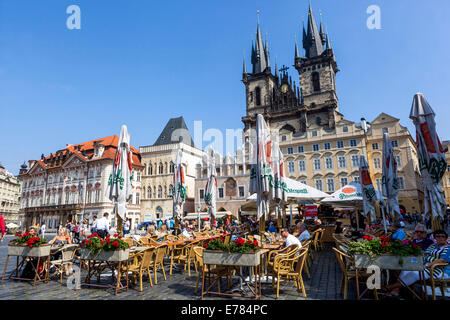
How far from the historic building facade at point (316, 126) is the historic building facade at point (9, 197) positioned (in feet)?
232

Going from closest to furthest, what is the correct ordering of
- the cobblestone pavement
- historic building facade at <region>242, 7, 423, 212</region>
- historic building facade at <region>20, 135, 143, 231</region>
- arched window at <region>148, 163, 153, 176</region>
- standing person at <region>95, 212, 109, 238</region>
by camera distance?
the cobblestone pavement → standing person at <region>95, 212, 109, 238</region> → historic building facade at <region>242, 7, 423, 212</region> → historic building facade at <region>20, 135, 143, 231</region> → arched window at <region>148, 163, 153, 176</region>

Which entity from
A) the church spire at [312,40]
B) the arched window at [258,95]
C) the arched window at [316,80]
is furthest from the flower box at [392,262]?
the church spire at [312,40]

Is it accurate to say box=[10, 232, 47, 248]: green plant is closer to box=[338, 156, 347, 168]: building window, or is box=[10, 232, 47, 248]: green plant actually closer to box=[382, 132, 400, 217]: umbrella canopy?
box=[382, 132, 400, 217]: umbrella canopy

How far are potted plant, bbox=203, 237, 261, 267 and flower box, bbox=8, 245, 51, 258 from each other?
381 cm

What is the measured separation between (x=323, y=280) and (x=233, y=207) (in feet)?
113

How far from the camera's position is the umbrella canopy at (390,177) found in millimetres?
8422

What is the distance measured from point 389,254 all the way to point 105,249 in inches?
Result: 203

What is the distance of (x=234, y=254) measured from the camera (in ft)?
16.1

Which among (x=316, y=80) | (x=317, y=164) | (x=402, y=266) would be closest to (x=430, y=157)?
(x=402, y=266)

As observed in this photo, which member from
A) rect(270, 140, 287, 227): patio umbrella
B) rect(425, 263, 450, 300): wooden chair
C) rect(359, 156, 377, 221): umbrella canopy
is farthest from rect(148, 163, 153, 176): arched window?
rect(425, 263, 450, 300): wooden chair

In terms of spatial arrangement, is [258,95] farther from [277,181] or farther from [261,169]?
[261,169]

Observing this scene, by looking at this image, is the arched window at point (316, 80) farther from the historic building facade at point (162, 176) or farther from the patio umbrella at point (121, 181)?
the patio umbrella at point (121, 181)

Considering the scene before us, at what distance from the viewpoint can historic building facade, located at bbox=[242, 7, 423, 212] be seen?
37312mm
